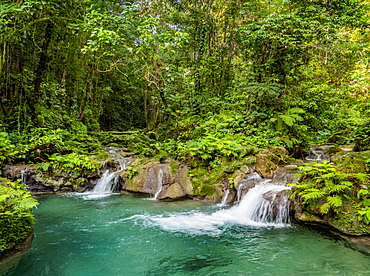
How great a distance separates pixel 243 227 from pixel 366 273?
99.9 inches

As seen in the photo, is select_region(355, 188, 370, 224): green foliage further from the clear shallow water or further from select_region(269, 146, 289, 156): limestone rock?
select_region(269, 146, 289, 156): limestone rock

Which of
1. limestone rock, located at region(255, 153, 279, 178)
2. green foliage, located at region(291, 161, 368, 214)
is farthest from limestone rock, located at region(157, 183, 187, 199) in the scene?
green foliage, located at region(291, 161, 368, 214)

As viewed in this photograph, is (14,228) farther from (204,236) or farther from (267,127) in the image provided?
(267,127)

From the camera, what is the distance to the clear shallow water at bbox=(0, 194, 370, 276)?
3.86 meters

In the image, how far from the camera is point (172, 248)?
464 cm

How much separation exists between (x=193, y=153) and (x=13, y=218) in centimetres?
597

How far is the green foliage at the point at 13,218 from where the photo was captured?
3.67 m

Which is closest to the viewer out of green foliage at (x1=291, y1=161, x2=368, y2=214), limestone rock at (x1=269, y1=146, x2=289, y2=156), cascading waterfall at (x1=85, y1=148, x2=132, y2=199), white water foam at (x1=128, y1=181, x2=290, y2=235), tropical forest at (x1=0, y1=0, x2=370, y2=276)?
tropical forest at (x1=0, y1=0, x2=370, y2=276)

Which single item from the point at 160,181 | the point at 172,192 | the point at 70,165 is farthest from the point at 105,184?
the point at 172,192

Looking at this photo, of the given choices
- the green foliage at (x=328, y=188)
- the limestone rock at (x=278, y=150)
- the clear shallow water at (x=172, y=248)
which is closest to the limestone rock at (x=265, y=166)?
the limestone rock at (x=278, y=150)

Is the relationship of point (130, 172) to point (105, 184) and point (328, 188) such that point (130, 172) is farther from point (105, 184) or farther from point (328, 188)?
point (328, 188)

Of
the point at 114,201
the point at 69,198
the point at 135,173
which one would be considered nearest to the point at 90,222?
the point at 114,201

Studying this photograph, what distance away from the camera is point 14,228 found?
388 cm

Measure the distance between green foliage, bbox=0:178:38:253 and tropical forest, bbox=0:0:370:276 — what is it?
0.02 metres
